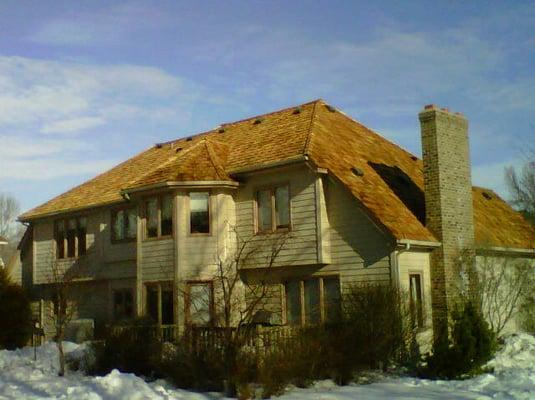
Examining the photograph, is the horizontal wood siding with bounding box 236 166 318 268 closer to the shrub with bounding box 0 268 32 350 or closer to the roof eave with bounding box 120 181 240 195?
the roof eave with bounding box 120 181 240 195

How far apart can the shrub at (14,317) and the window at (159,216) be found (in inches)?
196

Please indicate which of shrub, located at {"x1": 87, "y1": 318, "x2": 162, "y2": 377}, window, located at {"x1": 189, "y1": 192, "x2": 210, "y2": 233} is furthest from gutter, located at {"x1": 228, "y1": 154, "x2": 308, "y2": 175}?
shrub, located at {"x1": 87, "y1": 318, "x2": 162, "y2": 377}

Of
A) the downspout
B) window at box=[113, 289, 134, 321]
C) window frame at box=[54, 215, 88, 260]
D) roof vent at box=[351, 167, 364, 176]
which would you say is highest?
roof vent at box=[351, 167, 364, 176]

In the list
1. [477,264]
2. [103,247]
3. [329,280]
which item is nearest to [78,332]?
[103,247]

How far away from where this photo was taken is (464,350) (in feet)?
53.5

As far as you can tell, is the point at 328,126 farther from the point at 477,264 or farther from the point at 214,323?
the point at 214,323

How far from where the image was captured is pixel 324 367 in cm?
1545

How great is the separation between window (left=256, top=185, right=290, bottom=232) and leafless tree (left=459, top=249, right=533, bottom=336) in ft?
17.4

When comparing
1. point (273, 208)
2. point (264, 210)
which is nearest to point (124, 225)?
point (264, 210)

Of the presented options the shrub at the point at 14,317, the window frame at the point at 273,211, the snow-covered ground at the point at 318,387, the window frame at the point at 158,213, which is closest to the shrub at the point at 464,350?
the snow-covered ground at the point at 318,387

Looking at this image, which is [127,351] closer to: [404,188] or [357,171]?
[357,171]

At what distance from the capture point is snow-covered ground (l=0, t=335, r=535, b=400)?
13508 millimetres

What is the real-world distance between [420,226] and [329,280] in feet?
9.89

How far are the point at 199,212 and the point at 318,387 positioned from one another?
347 inches
